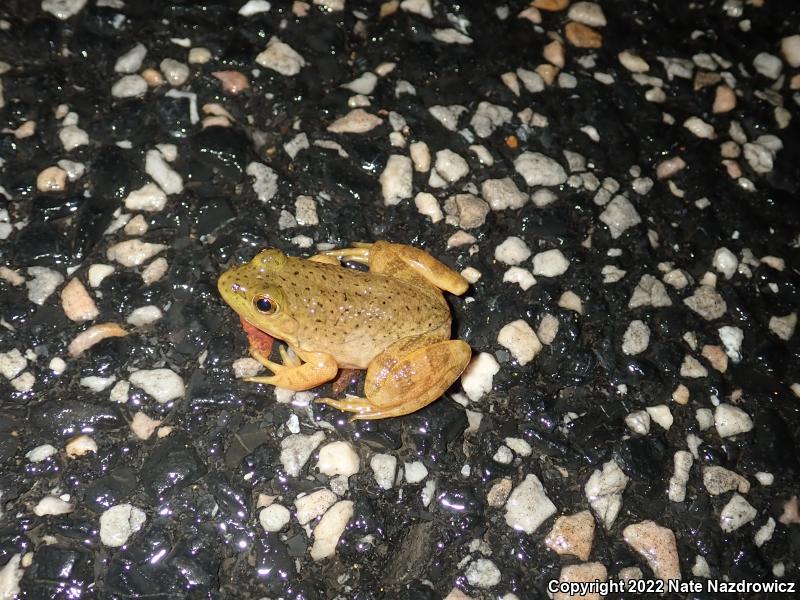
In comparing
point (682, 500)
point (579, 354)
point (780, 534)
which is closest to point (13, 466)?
point (579, 354)

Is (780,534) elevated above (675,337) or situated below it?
below

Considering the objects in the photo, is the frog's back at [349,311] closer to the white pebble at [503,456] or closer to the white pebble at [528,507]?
the white pebble at [503,456]

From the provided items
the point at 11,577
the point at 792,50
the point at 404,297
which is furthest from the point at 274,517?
the point at 792,50

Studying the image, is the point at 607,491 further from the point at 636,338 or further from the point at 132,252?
the point at 132,252

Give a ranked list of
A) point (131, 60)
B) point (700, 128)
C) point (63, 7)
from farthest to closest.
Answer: point (700, 128) → point (63, 7) → point (131, 60)

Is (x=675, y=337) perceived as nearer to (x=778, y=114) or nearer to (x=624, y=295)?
(x=624, y=295)

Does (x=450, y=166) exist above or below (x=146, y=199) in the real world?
above

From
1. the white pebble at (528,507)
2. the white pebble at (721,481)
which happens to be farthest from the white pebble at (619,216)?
the white pebble at (528,507)

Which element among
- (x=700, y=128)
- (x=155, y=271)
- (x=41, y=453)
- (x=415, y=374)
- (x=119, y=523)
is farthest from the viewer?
(x=700, y=128)
